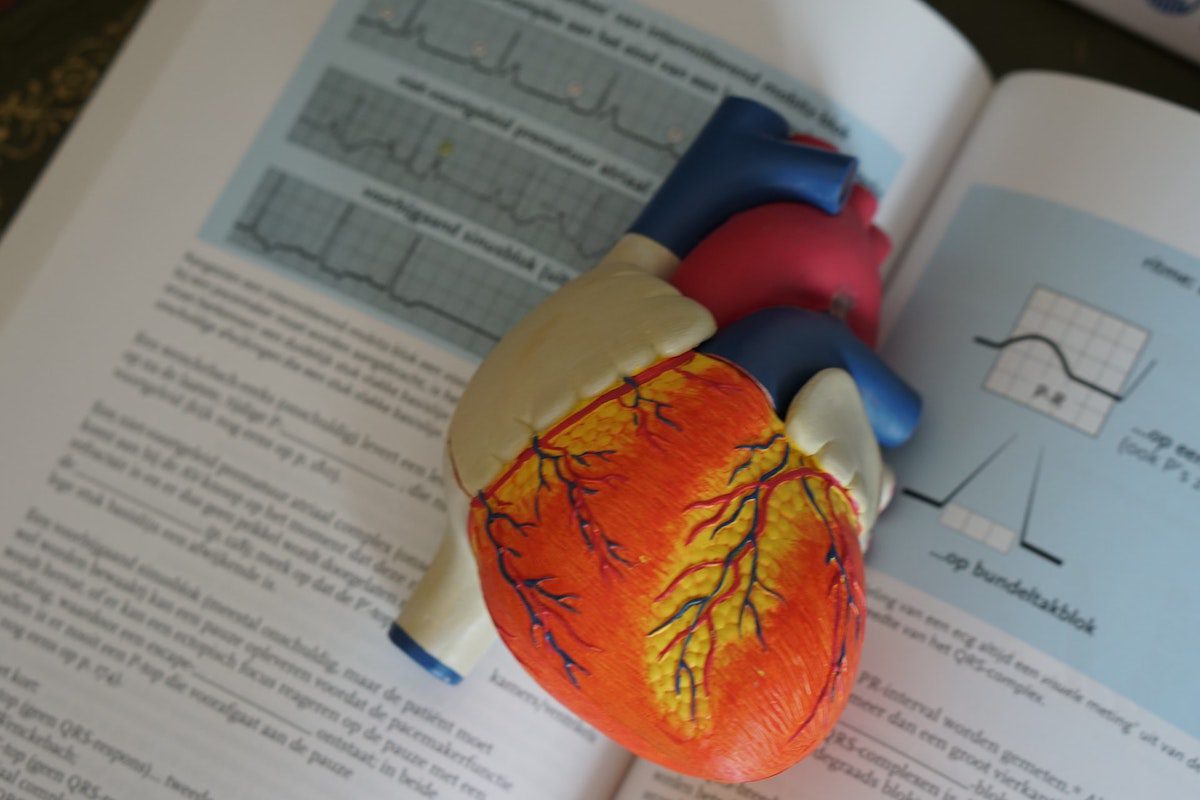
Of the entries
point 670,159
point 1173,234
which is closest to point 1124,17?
point 1173,234

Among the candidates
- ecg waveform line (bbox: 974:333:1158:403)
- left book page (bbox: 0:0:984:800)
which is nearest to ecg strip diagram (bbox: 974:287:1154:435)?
ecg waveform line (bbox: 974:333:1158:403)

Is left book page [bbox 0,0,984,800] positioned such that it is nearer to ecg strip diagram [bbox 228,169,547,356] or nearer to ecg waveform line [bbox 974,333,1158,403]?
ecg strip diagram [bbox 228,169,547,356]

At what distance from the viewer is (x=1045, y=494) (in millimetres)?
537

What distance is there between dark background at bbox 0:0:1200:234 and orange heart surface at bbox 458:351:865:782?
45cm

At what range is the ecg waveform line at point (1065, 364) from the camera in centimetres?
54

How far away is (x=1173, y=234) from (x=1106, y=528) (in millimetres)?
177

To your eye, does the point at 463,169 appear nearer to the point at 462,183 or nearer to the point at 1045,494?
the point at 462,183

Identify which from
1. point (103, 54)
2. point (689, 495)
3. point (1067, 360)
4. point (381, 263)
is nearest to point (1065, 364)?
point (1067, 360)

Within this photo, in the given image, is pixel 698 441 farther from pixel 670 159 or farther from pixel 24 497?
pixel 24 497

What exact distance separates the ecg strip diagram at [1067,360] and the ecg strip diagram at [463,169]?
9.5 inches

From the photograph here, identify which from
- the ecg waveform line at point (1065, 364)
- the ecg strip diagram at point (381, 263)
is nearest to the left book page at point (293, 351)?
the ecg strip diagram at point (381, 263)

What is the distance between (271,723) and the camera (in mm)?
536

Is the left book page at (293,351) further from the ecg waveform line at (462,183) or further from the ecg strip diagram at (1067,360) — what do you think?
the ecg strip diagram at (1067,360)

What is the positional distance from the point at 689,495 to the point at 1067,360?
1.02 feet
